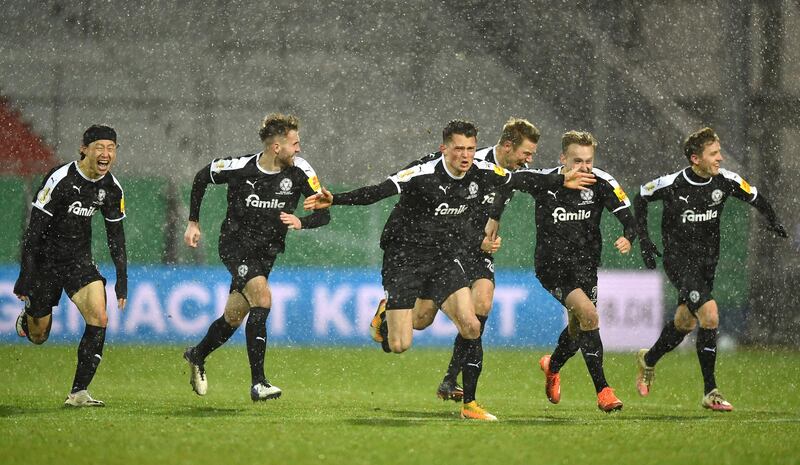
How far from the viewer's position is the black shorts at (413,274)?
8.67 m

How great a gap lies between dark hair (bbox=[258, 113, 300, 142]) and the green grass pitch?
189 cm

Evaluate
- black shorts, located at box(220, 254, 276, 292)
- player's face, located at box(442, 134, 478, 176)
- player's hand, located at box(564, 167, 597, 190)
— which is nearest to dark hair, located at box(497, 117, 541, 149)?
player's hand, located at box(564, 167, 597, 190)

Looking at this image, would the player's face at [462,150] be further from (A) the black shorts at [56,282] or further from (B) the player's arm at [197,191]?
(A) the black shorts at [56,282]

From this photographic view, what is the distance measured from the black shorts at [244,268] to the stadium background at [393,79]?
8.40 meters

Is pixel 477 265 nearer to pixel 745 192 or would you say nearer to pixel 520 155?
pixel 520 155

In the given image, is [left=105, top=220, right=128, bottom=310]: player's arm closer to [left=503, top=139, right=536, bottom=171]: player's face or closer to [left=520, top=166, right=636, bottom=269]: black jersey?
[left=503, top=139, right=536, bottom=171]: player's face

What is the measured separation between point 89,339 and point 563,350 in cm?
341

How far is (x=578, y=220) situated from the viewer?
30.6 feet

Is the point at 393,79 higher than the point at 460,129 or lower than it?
higher

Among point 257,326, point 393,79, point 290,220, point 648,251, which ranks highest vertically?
point 393,79

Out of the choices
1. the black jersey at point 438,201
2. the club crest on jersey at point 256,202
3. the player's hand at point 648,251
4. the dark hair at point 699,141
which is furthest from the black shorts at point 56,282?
the dark hair at point 699,141

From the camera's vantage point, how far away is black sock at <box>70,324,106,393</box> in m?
8.62

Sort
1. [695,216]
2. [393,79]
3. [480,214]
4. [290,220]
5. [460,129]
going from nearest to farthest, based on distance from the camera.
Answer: [460,129] → [290,220] → [695,216] → [480,214] → [393,79]

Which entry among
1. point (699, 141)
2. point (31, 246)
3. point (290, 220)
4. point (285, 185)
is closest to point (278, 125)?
point (285, 185)
